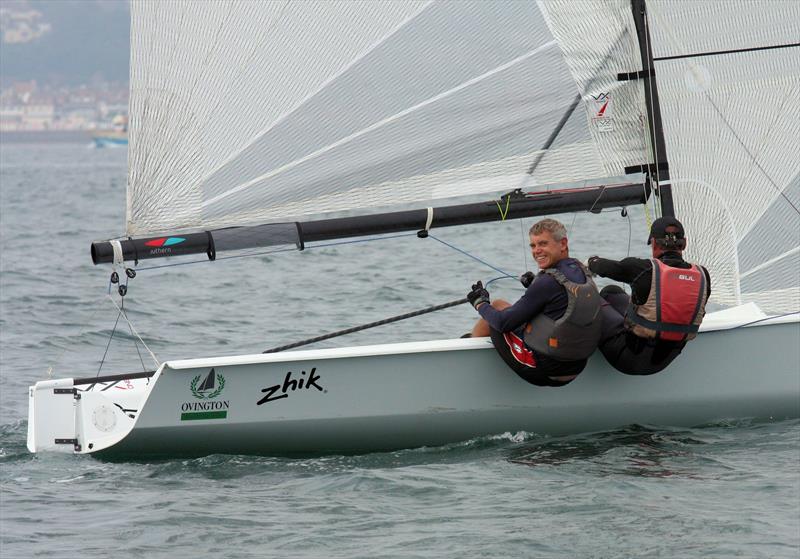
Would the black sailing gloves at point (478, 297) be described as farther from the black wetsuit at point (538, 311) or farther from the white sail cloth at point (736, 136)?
the white sail cloth at point (736, 136)

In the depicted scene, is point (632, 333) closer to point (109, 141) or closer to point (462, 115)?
point (462, 115)

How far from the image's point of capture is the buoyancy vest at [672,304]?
4980 mm

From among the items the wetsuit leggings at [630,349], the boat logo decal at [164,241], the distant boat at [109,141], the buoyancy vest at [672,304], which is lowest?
the wetsuit leggings at [630,349]

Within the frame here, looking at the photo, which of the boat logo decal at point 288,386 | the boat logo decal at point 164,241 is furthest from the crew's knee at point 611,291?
the boat logo decal at point 164,241

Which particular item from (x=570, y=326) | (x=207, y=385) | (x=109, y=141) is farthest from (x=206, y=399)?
(x=109, y=141)

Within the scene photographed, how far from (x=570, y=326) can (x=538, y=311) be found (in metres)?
0.13

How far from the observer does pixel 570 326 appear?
16.1ft

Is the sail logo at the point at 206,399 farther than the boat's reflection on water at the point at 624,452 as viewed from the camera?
Yes

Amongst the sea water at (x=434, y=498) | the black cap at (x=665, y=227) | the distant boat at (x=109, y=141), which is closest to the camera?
the sea water at (x=434, y=498)

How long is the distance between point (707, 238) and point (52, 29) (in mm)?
166941

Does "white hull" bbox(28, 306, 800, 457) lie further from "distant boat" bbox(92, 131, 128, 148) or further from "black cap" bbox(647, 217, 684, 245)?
"distant boat" bbox(92, 131, 128, 148)

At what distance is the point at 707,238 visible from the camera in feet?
18.6

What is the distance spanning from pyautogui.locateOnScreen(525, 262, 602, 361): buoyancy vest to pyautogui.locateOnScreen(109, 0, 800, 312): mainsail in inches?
21.7

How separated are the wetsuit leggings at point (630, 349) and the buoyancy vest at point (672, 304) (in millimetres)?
48
